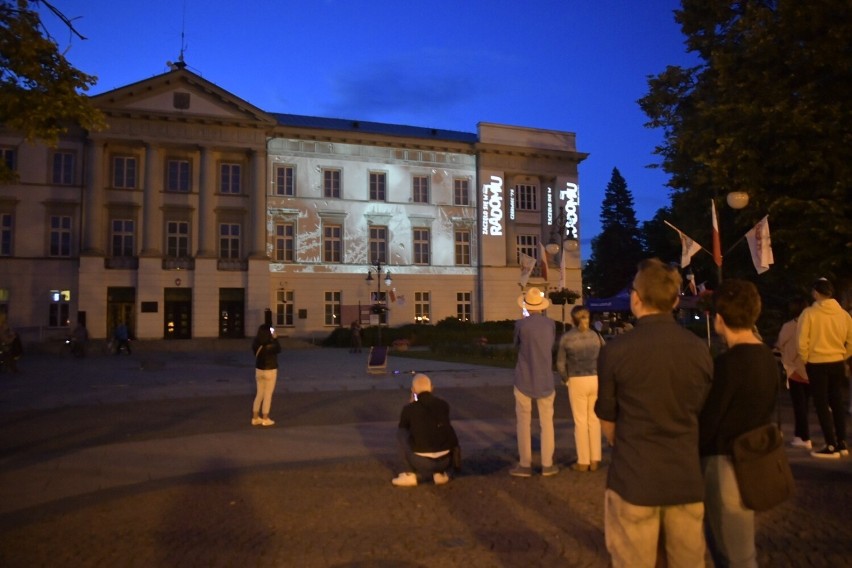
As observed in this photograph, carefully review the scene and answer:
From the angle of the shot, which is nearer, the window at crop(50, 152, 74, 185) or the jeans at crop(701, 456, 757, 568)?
the jeans at crop(701, 456, 757, 568)

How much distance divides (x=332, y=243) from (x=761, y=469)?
4869 centimetres

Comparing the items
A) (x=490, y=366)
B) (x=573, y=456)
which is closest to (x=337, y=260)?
(x=490, y=366)

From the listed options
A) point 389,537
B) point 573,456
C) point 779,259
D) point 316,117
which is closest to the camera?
point 389,537

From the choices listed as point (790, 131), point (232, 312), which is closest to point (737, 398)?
point (790, 131)

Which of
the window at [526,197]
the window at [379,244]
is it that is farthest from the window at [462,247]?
the window at [379,244]

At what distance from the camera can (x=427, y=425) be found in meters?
7.95

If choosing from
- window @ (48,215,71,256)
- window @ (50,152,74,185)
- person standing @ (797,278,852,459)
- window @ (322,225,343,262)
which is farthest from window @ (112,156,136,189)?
person standing @ (797,278,852,459)

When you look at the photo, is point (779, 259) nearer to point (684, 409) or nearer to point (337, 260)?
point (684, 409)

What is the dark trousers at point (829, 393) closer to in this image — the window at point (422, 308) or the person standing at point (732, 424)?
the person standing at point (732, 424)

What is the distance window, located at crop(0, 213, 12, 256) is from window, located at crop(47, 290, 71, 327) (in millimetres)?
3716

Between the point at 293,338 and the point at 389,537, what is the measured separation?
43232 millimetres

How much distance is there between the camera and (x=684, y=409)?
3545mm

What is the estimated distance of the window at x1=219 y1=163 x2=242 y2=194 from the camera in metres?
49.2

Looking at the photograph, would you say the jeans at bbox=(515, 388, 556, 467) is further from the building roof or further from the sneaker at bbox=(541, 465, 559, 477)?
the building roof
